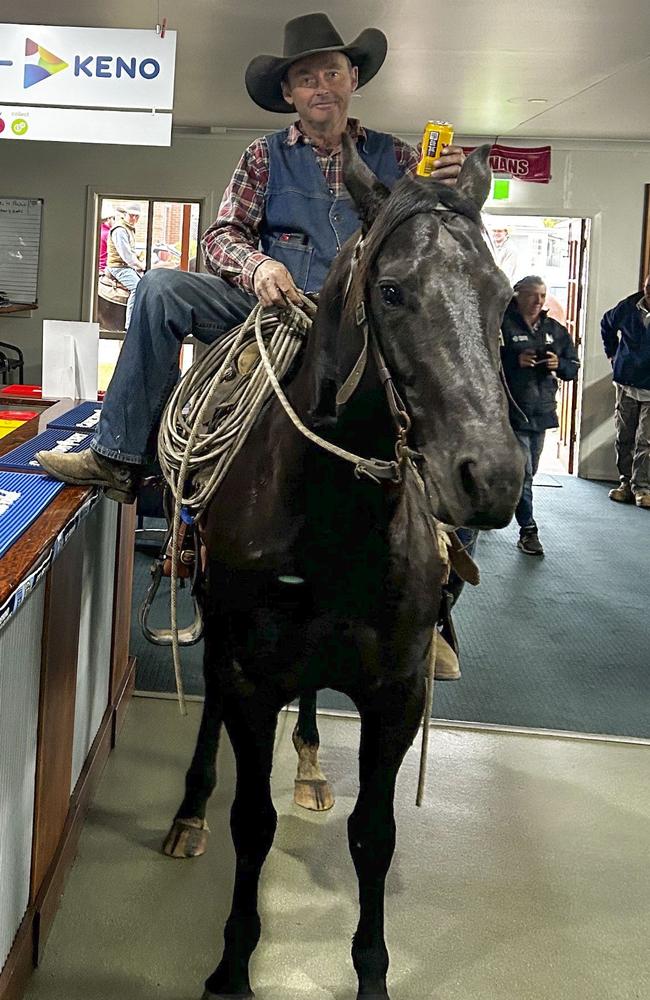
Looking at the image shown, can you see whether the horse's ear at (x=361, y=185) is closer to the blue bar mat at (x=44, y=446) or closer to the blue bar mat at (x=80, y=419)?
the blue bar mat at (x=44, y=446)

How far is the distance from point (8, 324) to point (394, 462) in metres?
8.45

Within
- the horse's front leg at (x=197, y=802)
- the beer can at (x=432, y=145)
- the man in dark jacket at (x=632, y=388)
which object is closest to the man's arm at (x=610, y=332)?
the man in dark jacket at (x=632, y=388)

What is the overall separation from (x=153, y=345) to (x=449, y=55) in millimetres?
4914

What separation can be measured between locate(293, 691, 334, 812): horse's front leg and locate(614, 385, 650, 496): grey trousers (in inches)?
221

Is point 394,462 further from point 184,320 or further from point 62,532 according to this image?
point 184,320

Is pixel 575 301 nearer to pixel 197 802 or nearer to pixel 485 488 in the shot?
pixel 197 802

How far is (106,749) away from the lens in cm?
293

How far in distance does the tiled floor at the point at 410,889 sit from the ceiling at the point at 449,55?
4.34 m

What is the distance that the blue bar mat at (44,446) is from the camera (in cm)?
237

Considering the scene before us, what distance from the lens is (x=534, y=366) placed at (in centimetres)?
598

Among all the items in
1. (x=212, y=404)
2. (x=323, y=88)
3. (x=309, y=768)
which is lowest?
(x=309, y=768)

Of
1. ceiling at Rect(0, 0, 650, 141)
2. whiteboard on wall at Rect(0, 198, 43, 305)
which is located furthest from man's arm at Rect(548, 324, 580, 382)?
whiteboard on wall at Rect(0, 198, 43, 305)

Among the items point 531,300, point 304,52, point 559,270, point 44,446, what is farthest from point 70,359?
point 559,270

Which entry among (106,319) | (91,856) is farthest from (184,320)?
(106,319)
